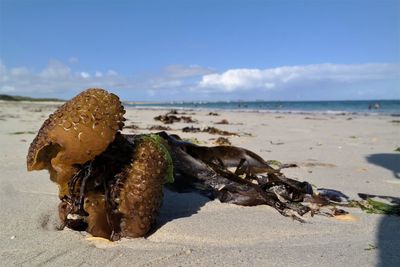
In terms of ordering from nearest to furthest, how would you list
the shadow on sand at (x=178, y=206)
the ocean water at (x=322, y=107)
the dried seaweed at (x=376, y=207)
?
1. the shadow on sand at (x=178, y=206)
2. the dried seaweed at (x=376, y=207)
3. the ocean water at (x=322, y=107)

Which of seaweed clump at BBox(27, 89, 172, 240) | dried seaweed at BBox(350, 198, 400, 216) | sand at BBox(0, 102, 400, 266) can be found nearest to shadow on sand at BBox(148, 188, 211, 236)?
sand at BBox(0, 102, 400, 266)

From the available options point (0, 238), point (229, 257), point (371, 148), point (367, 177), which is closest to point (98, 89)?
point (0, 238)

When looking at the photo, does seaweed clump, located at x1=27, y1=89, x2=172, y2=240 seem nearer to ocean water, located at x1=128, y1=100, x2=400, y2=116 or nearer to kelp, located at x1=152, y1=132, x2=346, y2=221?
kelp, located at x1=152, y1=132, x2=346, y2=221

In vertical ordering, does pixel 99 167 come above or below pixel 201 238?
above

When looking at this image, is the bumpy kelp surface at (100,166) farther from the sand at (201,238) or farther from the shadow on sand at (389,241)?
the shadow on sand at (389,241)

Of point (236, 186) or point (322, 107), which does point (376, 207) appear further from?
point (322, 107)

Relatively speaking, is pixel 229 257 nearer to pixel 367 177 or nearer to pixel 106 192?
pixel 106 192

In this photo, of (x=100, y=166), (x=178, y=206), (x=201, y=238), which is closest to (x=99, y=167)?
(x=100, y=166)

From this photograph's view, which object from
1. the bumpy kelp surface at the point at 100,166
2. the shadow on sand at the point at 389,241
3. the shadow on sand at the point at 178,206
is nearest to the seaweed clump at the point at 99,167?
the bumpy kelp surface at the point at 100,166
